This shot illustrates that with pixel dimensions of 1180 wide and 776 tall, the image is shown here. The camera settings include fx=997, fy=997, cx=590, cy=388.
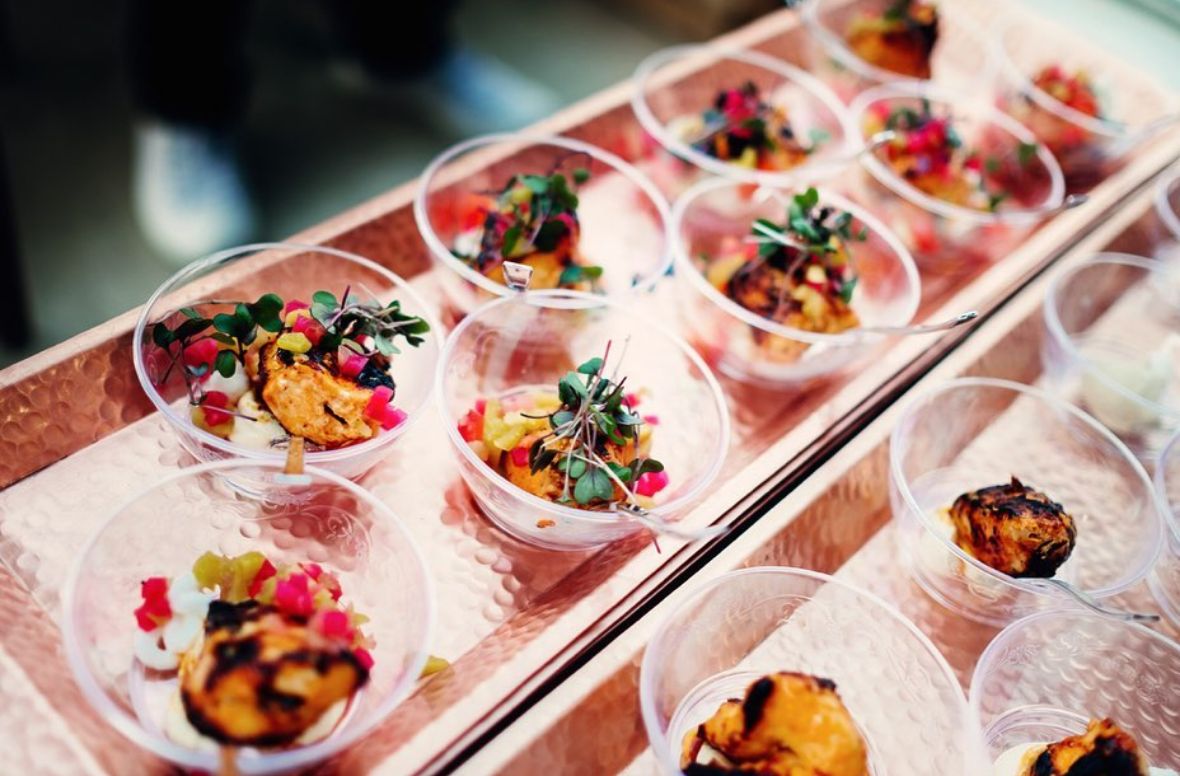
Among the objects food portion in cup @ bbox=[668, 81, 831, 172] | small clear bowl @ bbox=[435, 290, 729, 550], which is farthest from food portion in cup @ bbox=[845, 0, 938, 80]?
small clear bowl @ bbox=[435, 290, 729, 550]

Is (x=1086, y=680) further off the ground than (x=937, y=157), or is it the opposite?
(x=937, y=157)

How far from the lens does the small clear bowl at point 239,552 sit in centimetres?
116

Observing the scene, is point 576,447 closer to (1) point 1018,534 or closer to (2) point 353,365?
(2) point 353,365

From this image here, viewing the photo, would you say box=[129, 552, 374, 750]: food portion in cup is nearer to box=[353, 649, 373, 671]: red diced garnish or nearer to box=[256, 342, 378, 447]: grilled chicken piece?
box=[353, 649, 373, 671]: red diced garnish

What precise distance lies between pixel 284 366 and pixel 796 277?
1.03m

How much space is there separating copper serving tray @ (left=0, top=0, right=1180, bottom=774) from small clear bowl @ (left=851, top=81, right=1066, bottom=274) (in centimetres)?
41

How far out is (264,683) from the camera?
1120 millimetres

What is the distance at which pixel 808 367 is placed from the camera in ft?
6.44

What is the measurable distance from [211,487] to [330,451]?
174mm

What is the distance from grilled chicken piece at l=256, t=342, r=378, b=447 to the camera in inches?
58.6

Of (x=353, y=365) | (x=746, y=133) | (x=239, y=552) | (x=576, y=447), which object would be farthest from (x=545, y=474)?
(x=746, y=133)

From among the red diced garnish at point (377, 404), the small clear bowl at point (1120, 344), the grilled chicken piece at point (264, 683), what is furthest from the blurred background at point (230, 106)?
the grilled chicken piece at point (264, 683)

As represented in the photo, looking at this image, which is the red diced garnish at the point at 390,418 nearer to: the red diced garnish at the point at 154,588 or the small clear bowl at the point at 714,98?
the red diced garnish at the point at 154,588

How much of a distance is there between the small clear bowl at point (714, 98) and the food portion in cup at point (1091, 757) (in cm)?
129
